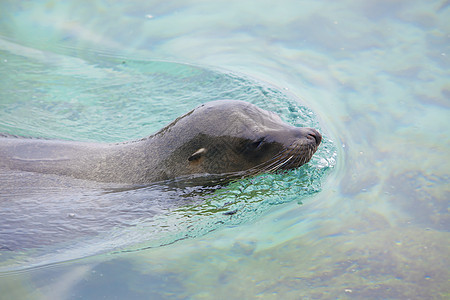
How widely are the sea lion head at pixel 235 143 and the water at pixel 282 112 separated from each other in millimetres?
357

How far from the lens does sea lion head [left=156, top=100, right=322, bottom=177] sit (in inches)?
194

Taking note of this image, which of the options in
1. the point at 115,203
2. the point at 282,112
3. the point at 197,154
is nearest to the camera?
the point at 115,203

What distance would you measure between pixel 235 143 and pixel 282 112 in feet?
5.35

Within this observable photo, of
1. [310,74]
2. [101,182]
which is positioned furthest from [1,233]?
[310,74]

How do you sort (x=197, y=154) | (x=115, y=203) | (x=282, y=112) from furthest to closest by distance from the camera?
(x=282, y=112), (x=197, y=154), (x=115, y=203)

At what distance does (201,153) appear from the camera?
501 cm

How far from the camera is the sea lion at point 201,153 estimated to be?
4941 millimetres

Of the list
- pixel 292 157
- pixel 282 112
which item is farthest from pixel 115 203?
pixel 282 112

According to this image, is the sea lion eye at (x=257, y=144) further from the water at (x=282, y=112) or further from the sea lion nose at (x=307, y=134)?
the water at (x=282, y=112)

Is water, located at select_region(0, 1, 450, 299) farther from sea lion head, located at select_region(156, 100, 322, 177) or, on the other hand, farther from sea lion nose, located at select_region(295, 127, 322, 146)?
sea lion nose, located at select_region(295, 127, 322, 146)

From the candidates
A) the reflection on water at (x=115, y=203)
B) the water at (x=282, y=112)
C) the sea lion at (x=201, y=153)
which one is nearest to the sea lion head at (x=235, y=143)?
the sea lion at (x=201, y=153)

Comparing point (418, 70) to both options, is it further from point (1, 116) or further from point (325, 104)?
point (1, 116)

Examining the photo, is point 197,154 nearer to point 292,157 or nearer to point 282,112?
point 292,157

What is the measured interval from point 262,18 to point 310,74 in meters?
1.91
